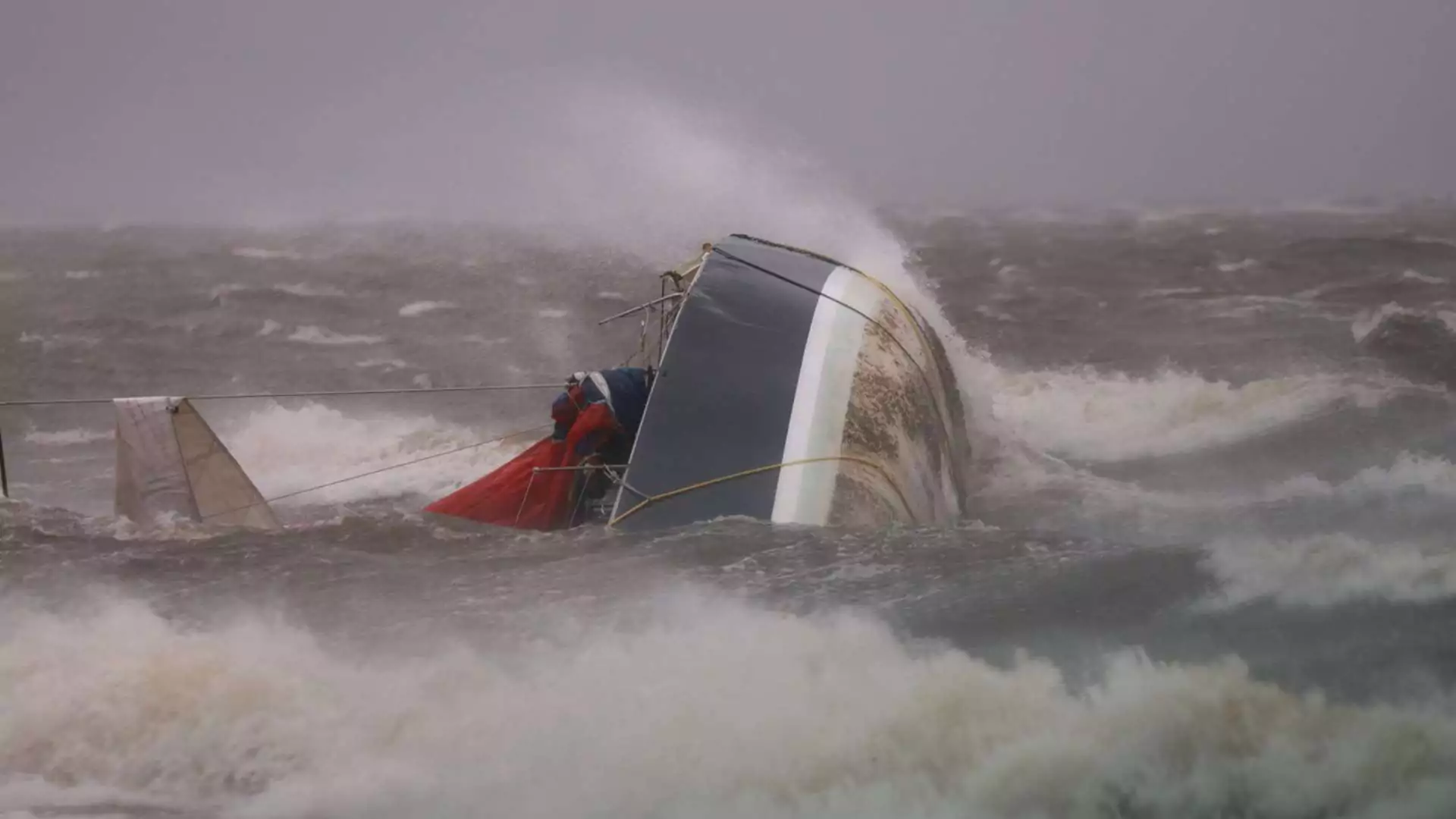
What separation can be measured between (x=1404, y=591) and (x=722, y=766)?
1356 mm

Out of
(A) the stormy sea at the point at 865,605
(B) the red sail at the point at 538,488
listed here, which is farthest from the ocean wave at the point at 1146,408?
(B) the red sail at the point at 538,488

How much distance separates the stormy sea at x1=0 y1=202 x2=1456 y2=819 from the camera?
2088mm

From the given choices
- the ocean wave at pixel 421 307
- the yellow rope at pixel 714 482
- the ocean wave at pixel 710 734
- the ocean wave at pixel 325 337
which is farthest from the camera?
the ocean wave at pixel 421 307

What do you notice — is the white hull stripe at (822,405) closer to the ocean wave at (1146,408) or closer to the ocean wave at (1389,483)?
the ocean wave at (1146,408)

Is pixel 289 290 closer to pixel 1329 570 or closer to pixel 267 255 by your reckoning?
pixel 267 255

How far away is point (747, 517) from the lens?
9.41 ft

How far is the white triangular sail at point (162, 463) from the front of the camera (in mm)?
2934

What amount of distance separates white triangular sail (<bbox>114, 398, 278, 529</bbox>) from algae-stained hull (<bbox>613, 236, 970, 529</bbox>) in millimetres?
974

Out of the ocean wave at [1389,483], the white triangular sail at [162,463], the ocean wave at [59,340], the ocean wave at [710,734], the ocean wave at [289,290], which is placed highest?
the ocean wave at [289,290]

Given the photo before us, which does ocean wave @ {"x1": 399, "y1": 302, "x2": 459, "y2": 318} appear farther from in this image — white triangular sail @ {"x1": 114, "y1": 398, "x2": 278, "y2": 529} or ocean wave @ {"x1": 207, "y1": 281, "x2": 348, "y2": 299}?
white triangular sail @ {"x1": 114, "y1": 398, "x2": 278, "y2": 529}

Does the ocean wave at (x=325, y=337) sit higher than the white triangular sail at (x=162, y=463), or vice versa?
the ocean wave at (x=325, y=337)

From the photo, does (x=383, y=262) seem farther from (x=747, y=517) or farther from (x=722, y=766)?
(x=722, y=766)

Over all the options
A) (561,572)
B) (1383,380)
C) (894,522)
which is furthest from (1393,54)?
(561,572)

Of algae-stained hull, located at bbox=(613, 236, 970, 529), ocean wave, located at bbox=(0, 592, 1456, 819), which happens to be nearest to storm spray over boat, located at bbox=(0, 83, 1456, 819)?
ocean wave, located at bbox=(0, 592, 1456, 819)
